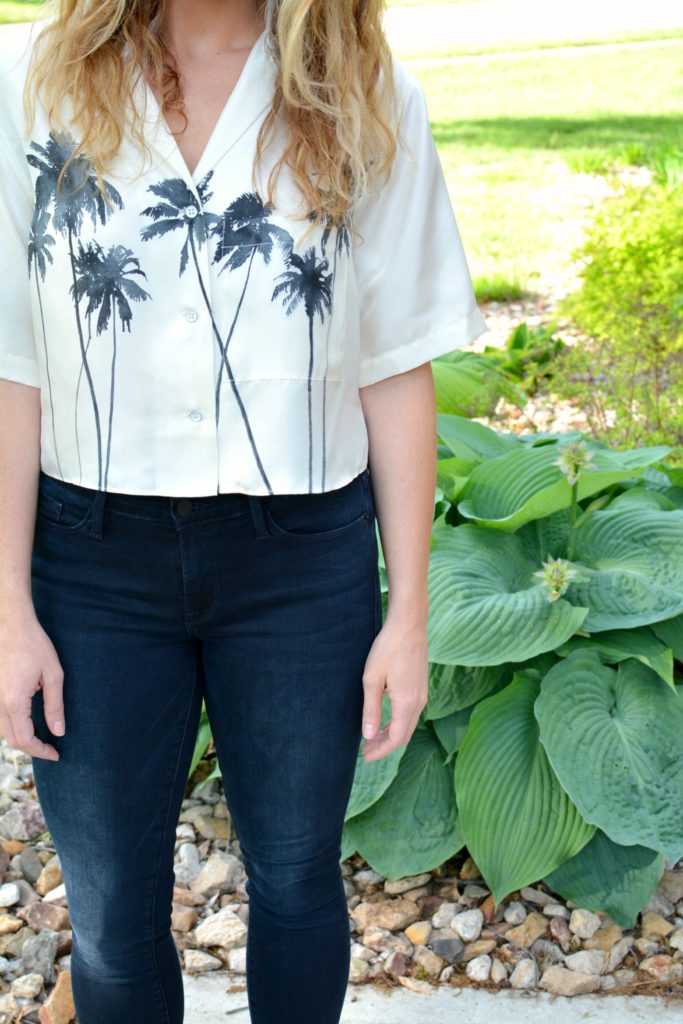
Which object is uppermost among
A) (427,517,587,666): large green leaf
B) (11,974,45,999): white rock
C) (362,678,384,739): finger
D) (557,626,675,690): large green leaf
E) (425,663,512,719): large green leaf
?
(362,678,384,739): finger

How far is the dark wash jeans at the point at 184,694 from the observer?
4.64 feet

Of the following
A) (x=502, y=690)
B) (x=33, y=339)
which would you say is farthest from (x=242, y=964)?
(x=33, y=339)

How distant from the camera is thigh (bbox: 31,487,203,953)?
142 centimetres

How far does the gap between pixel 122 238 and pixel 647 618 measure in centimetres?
144

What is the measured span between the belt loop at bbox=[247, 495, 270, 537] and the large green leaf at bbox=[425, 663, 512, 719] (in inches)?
45.4

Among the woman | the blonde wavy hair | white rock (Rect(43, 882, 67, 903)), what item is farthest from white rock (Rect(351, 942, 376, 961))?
the blonde wavy hair

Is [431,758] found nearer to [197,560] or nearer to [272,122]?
[197,560]

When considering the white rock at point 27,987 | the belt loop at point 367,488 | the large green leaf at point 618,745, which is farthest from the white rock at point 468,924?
the belt loop at point 367,488

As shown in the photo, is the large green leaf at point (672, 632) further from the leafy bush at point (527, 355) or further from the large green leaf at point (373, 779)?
the leafy bush at point (527, 355)

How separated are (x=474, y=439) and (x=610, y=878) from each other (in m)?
1.09

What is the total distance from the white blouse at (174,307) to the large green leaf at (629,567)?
3.80 ft

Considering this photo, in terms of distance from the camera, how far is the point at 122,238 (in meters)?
1.34

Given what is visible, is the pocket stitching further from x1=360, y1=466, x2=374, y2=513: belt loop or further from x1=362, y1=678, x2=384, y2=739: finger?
x1=362, y1=678, x2=384, y2=739: finger

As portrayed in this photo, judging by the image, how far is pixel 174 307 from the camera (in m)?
1.35
